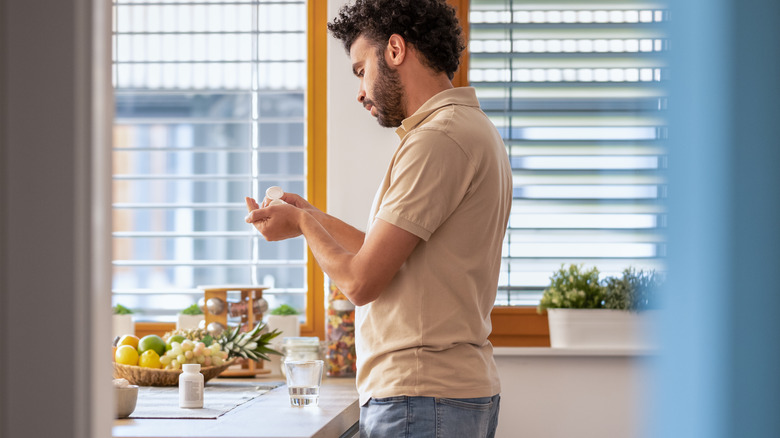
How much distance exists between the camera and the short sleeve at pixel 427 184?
4.50ft

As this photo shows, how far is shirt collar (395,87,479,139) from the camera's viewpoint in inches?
60.4

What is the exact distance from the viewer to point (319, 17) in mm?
2875

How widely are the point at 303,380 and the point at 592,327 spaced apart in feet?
3.79

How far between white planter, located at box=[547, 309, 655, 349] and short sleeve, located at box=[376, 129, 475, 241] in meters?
1.29

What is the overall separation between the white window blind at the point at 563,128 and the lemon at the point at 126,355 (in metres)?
1.19

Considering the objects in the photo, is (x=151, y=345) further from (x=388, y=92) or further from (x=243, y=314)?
(x=388, y=92)

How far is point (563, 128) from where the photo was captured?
109 inches

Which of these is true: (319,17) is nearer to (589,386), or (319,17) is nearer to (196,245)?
(196,245)

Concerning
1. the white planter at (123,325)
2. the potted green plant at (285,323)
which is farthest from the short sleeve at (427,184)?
the white planter at (123,325)

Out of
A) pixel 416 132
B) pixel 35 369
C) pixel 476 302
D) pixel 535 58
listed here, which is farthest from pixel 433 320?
pixel 535 58

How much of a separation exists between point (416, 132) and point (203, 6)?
1.81 meters

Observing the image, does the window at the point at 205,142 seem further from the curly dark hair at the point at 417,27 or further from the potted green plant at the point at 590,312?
the curly dark hair at the point at 417,27

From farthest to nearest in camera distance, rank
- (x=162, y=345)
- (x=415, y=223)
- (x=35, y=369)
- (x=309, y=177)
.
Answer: (x=309, y=177), (x=162, y=345), (x=415, y=223), (x=35, y=369)

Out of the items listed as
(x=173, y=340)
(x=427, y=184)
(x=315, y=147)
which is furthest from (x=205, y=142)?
(x=427, y=184)
